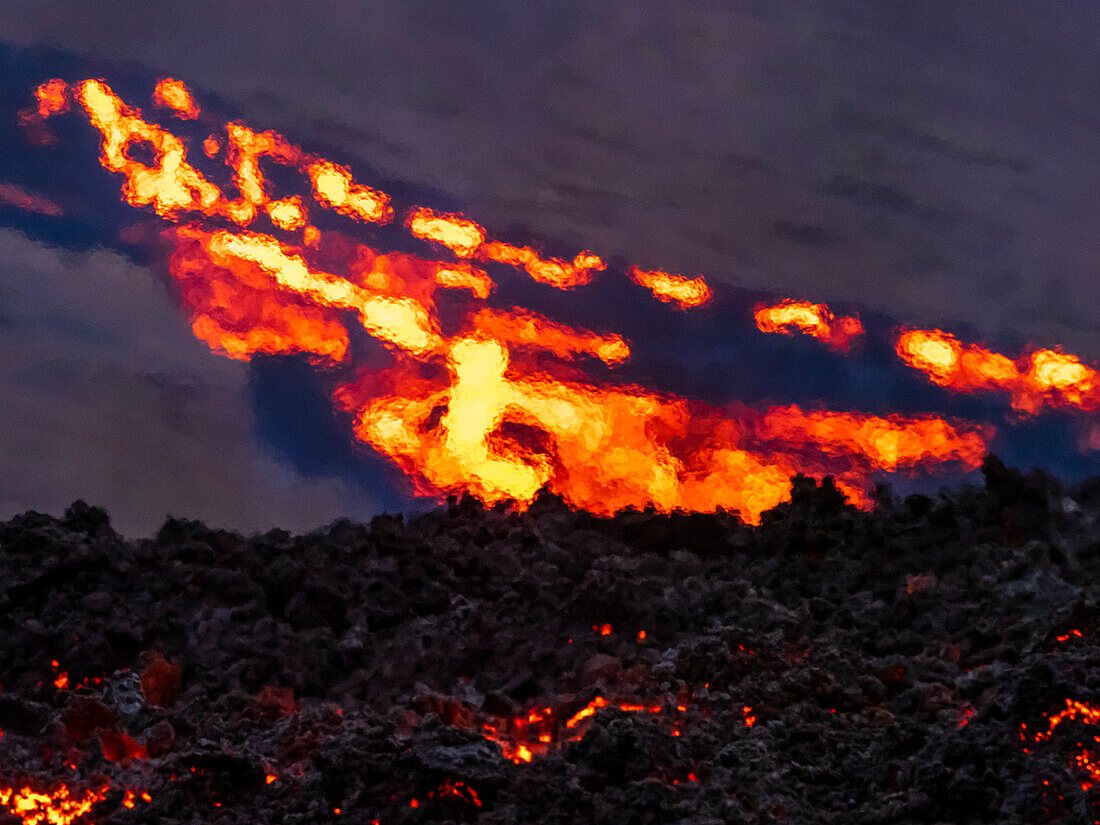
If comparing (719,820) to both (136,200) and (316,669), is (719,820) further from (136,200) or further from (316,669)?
(136,200)

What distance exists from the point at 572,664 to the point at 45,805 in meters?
5.26

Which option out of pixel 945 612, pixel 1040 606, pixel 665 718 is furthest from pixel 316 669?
pixel 1040 606

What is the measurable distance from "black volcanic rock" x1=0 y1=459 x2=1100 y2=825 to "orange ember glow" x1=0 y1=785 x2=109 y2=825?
0.28 ft

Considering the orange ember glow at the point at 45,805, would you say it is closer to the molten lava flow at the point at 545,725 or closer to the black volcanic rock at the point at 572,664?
the black volcanic rock at the point at 572,664

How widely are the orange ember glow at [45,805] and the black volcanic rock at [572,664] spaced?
0.09m

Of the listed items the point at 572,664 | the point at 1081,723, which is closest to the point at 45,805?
the point at 572,664

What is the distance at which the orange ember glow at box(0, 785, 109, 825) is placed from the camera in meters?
8.20

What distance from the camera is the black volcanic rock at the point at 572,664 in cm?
793

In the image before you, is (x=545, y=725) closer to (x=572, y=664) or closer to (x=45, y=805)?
(x=572, y=664)

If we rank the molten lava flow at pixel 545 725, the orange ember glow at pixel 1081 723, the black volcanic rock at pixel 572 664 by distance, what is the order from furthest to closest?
the molten lava flow at pixel 545 725 → the black volcanic rock at pixel 572 664 → the orange ember glow at pixel 1081 723

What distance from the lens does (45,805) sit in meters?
8.26

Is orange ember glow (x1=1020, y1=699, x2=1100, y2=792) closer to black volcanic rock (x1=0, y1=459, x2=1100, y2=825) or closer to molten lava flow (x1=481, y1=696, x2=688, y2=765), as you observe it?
black volcanic rock (x1=0, y1=459, x2=1100, y2=825)

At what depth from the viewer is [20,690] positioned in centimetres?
1212

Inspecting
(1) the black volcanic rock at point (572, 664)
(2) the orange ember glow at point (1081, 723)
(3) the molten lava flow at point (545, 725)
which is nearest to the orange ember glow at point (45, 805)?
(1) the black volcanic rock at point (572, 664)
